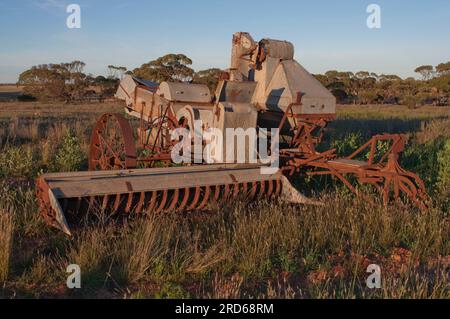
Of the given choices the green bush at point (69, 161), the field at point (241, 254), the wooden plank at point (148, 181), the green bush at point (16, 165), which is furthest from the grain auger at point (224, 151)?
the green bush at point (16, 165)

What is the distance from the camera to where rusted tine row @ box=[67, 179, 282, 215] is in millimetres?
4845

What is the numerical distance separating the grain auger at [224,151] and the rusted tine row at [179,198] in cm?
1

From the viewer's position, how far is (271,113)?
282 inches

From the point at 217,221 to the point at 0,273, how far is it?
2344mm

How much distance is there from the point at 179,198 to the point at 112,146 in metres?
1.80

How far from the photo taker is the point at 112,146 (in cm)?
680

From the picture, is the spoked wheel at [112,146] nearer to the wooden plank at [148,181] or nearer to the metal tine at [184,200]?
the wooden plank at [148,181]

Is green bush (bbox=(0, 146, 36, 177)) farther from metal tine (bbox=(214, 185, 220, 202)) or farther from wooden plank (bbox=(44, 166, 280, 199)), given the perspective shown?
metal tine (bbox=(214, 185, 220, 202))

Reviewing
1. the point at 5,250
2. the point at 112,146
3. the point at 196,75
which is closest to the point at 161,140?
the point at 112,146

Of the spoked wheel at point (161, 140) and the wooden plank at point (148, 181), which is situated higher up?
the spoked wheel at point (161, 140)

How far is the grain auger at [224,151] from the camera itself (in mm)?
4852

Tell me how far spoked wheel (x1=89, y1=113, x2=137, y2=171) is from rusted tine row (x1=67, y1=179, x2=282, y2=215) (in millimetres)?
684

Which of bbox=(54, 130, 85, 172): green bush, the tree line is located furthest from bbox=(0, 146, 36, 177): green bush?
the tree line

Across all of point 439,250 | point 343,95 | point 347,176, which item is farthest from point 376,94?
point 439,250
